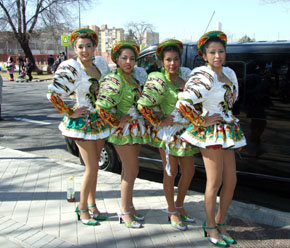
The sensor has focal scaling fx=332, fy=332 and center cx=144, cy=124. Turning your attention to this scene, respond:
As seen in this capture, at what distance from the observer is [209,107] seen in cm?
304

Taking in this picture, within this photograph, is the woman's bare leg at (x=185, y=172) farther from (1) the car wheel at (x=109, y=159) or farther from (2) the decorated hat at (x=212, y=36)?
(1) the car wheel at (x=109, y=159)

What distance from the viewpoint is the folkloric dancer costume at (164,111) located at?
3.10 meters

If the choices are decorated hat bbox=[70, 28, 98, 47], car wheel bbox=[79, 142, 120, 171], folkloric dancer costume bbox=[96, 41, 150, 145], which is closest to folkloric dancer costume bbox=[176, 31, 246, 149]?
folkloric dancer costume bbox=[96, 41, 150, 145]

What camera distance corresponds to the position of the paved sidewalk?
321 cm

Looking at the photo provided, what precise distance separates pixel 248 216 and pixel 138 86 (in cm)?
193

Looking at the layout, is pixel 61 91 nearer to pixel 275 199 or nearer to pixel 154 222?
pixel 154 222

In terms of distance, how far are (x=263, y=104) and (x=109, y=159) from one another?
8.46 ft

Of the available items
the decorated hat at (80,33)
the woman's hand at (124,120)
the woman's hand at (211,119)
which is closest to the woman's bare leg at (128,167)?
the woman's hand at (124,120)

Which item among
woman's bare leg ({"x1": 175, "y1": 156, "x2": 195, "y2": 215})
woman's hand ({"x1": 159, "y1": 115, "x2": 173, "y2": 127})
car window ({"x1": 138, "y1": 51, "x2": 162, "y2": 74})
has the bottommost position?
woman's bare leg ({"x1": 175, "y1": 156, "x2": 195, "y2": 215})

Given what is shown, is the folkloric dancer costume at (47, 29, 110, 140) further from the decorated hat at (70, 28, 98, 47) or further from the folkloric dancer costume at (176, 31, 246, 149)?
the folkloric dancer costume at (176, 31, 246, 149)

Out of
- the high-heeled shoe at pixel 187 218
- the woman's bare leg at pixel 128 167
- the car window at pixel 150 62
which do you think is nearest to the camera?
the woman's bare leg at pixel 128 167

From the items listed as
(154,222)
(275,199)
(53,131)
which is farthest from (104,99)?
(53,131)

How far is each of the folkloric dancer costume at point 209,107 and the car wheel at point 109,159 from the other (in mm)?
2458

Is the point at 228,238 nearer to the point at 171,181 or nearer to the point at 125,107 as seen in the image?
the point at 171,181
